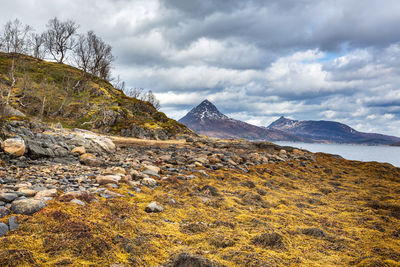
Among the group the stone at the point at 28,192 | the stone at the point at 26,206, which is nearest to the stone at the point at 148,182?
the stone at the point at 28,192

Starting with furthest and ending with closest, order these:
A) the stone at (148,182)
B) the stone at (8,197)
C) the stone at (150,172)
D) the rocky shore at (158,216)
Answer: the stone at (150,172)
the stone at (148,182)
the stone at (8,197)
the rocky shore at (158,216)

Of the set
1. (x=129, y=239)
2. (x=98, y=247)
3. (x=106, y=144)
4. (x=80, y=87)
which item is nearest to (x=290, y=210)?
(x=129, y=239)

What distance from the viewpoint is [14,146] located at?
9430mm

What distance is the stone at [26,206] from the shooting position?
4039 millimetres

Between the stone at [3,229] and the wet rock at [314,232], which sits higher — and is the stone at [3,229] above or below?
above

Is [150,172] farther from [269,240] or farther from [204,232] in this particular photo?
[269,240]

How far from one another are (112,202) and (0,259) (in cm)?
271

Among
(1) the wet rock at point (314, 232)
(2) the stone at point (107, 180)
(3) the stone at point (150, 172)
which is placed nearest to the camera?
(1) the wet rock at point (314, 232)

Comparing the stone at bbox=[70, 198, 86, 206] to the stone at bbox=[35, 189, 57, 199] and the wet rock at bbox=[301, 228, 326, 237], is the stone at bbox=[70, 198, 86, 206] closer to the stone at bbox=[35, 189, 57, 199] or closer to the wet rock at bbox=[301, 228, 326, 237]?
the stone at bbox=[35, 189, 57, 199]

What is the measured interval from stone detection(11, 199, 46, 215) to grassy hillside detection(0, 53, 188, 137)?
3470 centimetres

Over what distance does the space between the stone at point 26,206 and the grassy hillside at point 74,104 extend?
3470 cm

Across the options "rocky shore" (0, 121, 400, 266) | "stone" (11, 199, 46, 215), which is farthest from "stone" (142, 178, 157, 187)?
"stone" (11, 199, 46, 215)

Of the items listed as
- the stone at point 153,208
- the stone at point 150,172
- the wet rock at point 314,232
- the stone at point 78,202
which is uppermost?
the stone at point 78,202

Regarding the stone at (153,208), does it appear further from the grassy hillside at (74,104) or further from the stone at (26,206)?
the grassy hillside at (74,104)
